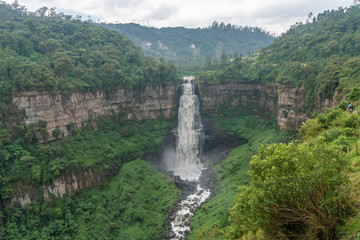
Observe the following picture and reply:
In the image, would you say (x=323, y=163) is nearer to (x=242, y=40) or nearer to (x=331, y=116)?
(x=331, y=116)

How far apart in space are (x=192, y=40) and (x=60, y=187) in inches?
4351

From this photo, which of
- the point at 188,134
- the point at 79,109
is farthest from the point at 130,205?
the point at 188,134

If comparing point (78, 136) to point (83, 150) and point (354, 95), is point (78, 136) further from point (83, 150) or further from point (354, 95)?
point (354, 95)

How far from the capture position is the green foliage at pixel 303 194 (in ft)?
27.4

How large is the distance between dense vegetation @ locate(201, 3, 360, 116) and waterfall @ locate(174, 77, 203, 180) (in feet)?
15.3

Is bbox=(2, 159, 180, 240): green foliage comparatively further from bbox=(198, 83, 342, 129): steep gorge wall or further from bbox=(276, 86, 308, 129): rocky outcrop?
bbox=(198, 83, 342, 129): steep gorge wall

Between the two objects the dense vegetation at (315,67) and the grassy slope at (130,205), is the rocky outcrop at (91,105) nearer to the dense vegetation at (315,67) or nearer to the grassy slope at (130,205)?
the grassy slope at (130,205)

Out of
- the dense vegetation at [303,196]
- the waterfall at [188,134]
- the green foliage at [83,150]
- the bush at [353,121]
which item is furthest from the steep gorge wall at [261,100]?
the dense vegetation at [303,196]

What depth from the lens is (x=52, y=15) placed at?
59.1m

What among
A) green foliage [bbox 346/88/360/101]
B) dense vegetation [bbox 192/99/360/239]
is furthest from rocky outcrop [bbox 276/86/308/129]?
dense vegetation [bbox 192/99/360/239]

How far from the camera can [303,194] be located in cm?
840

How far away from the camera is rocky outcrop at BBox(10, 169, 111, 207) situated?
2417cm

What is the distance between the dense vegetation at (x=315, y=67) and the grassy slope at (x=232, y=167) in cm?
720

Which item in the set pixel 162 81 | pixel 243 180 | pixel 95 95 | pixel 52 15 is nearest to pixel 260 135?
pixel 243 180
